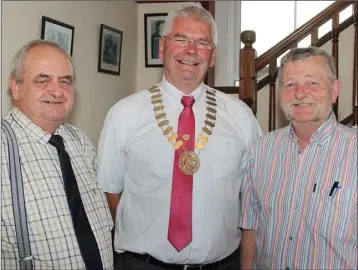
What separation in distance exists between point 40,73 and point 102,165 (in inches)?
22.3

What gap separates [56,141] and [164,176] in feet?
1.64

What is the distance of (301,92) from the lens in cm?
173

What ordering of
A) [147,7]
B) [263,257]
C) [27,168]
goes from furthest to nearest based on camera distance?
[147,7] < [263,257] < [27,168]

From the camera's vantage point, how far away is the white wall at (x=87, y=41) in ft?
8.18

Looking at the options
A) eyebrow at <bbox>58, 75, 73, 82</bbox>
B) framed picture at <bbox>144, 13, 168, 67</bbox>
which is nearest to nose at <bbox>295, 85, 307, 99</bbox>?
eyebrow at <bbox>58, 75, 73, 82</bbox>

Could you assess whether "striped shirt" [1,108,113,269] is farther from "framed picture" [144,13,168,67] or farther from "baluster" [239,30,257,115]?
"framed picture" [144,13,168,67]

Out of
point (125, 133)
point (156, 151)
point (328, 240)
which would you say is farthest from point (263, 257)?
point (125, 133)

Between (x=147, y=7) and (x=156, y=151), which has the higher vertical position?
(x=147, y=7)

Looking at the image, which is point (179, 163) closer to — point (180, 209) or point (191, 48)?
point (180, 209)

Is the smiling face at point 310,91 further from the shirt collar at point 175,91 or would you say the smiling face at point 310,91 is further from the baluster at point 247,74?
the baluster at point 247,74

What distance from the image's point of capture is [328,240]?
1611mm

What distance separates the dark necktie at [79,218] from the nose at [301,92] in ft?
2.89

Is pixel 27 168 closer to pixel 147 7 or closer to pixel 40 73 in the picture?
pixel 40 73

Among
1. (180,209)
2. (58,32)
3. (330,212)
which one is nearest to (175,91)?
(180,209)
